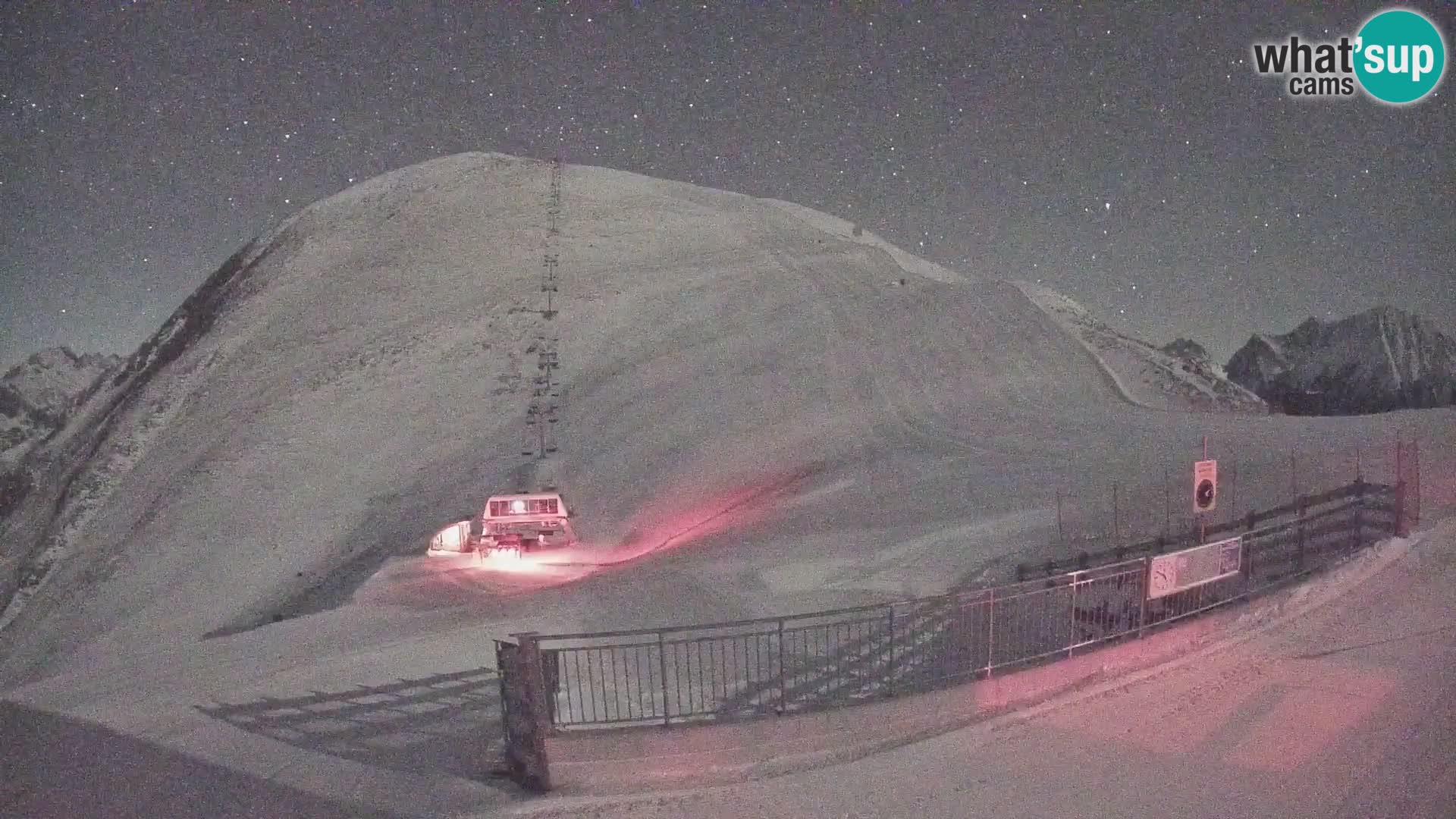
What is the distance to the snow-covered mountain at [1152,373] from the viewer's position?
42.9m

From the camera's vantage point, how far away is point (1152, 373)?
149 ft

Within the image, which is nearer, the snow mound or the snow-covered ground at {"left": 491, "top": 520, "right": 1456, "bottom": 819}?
the snow-covered ground at {"left": 491, "top": 520, "right": 1456, "bottom": 819}

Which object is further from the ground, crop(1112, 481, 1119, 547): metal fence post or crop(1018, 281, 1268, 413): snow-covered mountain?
crop(1018, 281, 1268, 413): snow-covered mountain

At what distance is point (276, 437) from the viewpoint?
1638 inches

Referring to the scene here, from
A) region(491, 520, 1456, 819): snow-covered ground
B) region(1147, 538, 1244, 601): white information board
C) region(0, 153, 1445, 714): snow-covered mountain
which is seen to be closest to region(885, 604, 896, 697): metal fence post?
region(491, 520, 1456, 819): snow-covered ground

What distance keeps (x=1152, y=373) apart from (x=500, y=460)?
31.1 meters

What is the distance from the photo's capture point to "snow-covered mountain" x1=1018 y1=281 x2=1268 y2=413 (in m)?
42.9

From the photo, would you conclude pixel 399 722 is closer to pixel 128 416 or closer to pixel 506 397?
pixel 506 397

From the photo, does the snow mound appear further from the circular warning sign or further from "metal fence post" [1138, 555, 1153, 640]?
the circular warning sign

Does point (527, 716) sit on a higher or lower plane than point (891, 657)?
lower

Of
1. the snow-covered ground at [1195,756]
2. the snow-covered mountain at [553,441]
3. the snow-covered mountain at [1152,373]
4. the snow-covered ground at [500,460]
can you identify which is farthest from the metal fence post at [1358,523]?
the snow-covered mountain at [1152,373]

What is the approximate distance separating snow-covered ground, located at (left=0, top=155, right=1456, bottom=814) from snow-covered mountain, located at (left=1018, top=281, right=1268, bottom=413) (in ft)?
6.24

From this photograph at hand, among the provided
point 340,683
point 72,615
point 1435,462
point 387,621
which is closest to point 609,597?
point 387,621

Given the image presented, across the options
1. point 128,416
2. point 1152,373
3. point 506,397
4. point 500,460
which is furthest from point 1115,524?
point 128,416
